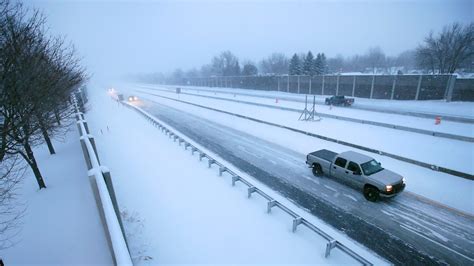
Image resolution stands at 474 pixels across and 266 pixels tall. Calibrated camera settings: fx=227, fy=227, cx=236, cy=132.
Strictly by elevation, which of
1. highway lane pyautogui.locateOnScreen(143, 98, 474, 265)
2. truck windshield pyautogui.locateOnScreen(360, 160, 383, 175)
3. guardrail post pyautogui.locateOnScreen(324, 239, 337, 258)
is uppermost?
truck windshield pyautogui.locateOnScreen(360, 160, 383, 175)

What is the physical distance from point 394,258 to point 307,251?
258 cm

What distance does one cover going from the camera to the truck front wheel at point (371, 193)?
9438mm

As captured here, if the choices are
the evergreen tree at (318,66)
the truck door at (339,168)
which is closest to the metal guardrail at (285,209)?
the truck door at (339,168)

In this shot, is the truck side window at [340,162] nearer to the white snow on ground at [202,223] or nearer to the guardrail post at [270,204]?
the white snow on ground at [202,223]

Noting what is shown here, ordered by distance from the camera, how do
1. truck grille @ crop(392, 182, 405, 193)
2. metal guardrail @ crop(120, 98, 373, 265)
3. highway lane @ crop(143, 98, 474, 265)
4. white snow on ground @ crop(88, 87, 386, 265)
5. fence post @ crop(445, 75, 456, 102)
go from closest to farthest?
1. metal guardrail @ crop(120, 98, 373, 265)
2. white snow on ground @ crop(88, 87, 386, 265)
3. highway lane @ crop(143, 98, 474, 265)
4. truck grille @ crop(392, 182, 405, 193)
5. fence post @ crop(445, 75, 456, 102)

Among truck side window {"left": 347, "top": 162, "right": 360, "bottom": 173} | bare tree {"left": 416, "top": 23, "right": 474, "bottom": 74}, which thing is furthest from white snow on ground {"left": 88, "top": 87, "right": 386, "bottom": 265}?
bare tree {"left": 416, "top": 23, "right": 474, "bottom": 74}

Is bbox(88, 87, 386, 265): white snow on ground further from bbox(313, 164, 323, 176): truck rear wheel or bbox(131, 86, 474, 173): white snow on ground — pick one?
bbox(131, 86, 474, 173): white snow on ground

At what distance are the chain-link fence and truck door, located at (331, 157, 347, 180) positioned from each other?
29.8 m

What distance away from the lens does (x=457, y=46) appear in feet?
133

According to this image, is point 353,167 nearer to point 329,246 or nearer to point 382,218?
point 382,218

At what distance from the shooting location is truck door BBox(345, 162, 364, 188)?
9.97 m

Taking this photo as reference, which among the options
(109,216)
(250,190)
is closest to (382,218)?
(250,190)

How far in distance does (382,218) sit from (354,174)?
6.91 ft

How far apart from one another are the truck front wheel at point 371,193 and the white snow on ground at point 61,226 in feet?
32.3
